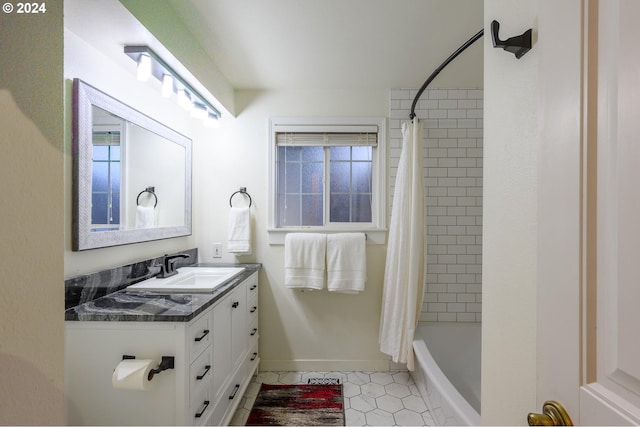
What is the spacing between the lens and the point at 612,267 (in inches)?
15.4

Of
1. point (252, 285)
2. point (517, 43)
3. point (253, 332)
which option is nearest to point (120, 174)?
point (252, 285)

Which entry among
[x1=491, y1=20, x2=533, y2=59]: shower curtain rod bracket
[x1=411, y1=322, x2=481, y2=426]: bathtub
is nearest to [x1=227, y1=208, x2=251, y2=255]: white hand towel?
[x1=411, y1=322, x2=481, y2=426]: bathtub

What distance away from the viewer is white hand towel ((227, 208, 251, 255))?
87.2 inches

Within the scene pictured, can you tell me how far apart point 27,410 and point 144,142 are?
5.27ft

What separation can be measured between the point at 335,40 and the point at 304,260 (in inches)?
61.1

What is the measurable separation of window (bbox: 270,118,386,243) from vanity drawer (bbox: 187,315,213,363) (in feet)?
3.61

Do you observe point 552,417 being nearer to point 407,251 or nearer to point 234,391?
point 407,251

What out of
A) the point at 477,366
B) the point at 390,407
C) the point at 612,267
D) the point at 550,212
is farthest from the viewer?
the point at 477,366

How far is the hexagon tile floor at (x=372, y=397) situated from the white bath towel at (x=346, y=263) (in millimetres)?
702

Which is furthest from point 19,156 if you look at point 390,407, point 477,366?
point 477,366

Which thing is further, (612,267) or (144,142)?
(144,142)

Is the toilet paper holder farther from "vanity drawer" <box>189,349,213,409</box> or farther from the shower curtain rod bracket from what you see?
the shower curtain rod bracket

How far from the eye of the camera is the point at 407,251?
2.02 metres

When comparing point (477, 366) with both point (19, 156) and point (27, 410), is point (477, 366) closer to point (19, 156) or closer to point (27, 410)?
point (27, 410)
